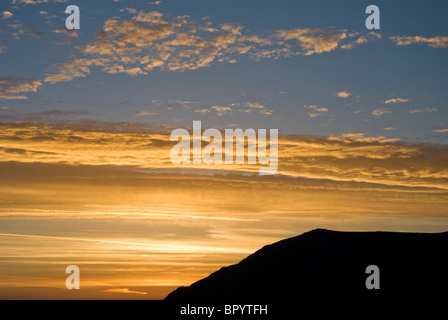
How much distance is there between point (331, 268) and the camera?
62.9m

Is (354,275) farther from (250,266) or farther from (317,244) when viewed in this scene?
(250,266)

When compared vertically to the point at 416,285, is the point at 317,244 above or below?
above

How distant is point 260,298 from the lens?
6050 centimetres

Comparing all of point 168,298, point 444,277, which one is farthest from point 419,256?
point 168,298

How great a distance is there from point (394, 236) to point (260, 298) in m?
19.3

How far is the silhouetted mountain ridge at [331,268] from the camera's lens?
5897 cm

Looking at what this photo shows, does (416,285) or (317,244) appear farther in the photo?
(317,244)

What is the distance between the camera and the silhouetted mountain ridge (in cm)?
5897

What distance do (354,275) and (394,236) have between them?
10.0 meters
